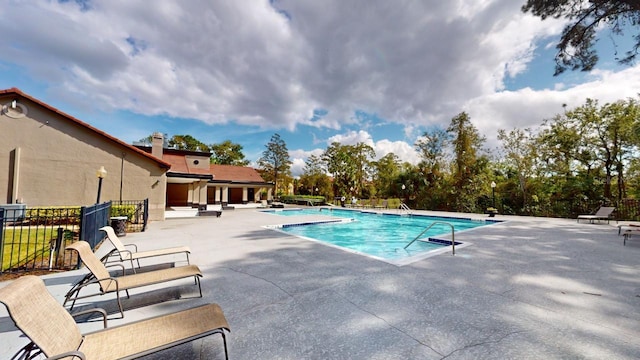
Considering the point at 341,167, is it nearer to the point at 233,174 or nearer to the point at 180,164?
the point at 233,174

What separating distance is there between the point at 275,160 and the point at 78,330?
1391 inches

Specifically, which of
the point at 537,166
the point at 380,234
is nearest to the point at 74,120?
the point at 380,234

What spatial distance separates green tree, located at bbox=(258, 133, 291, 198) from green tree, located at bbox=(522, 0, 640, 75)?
31.7 meters

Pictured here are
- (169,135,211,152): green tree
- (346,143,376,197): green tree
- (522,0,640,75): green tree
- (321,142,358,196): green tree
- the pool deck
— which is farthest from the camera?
(169,135,211,152): green tree

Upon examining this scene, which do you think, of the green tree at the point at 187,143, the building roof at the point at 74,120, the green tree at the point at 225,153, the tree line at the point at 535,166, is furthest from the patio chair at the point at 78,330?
the green tree at the point at 187,143

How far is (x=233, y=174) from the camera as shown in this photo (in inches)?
1155

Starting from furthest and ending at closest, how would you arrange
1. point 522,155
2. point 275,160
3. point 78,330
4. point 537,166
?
point 275,160, point 522,155, point 537,166, point 78,330

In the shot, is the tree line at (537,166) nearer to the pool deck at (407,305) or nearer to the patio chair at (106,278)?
the pool deck at (407,305)

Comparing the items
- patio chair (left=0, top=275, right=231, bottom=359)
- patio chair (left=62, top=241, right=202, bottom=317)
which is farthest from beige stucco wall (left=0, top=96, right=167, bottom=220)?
patio chair (left=0, top=275, right=231, bottom=359)

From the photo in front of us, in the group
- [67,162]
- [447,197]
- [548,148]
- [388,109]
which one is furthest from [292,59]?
[548,148]

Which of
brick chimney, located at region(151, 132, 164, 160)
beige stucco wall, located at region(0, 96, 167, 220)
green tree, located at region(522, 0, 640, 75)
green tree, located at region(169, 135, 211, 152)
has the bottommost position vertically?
beige stucco wall, located at region(0, 96, 167, 220)

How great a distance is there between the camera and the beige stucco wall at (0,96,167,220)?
37.7 feet

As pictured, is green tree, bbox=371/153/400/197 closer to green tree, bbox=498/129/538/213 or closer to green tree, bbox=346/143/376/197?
green tree, bbox=346/143/376/197

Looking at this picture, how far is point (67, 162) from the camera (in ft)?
40.1
